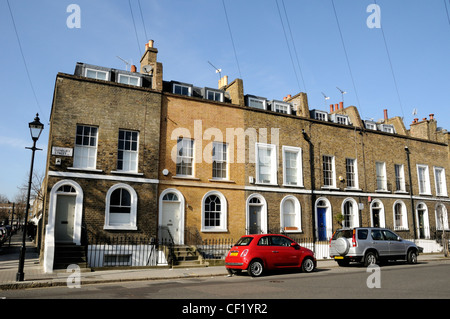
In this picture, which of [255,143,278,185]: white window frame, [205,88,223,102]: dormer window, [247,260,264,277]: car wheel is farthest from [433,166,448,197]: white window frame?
[247,260,264,277]: car wheel

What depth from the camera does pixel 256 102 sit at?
25.0 meters

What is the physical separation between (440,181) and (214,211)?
74.8 feet

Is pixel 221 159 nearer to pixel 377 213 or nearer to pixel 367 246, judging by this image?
pixel 367 246

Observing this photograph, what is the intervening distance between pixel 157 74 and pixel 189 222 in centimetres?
851

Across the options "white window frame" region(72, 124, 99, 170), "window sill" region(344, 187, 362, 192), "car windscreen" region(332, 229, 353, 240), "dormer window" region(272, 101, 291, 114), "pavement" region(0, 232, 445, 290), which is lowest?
"pavement" region(0, 232, 445, 290)

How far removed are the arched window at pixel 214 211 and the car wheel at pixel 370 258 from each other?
776cm

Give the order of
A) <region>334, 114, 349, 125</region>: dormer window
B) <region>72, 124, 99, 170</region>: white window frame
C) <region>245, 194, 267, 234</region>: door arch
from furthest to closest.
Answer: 1. <region>334, 114, 349, 125</region>: dormer window
2. <region>245, 194, 267, 234</region>: door arch
3. <region>72, 124, 99, 170</region>: white window frame

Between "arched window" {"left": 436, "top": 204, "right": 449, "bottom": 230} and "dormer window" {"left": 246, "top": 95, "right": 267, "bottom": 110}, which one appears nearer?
"dormer window" {"left": 246, "top": 95, "right": 267, "bottom": 110}

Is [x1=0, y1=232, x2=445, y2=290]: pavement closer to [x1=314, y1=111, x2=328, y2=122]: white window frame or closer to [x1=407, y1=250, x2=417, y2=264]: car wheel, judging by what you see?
[x1=407, y1=250, x2=417, y2=264]: car wheel

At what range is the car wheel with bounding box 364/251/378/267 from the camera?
17016 millimetres

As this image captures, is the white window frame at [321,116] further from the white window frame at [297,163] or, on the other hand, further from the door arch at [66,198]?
the door arch at [66,198]

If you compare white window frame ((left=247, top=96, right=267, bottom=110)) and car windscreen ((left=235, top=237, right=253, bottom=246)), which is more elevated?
white window frame ((left=247, top=96, right=267, bottom=110))

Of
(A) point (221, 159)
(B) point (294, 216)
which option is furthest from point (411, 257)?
(A) point (221, 159)

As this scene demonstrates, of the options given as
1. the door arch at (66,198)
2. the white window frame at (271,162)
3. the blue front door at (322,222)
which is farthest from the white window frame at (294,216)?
the door arch at (66,198)
